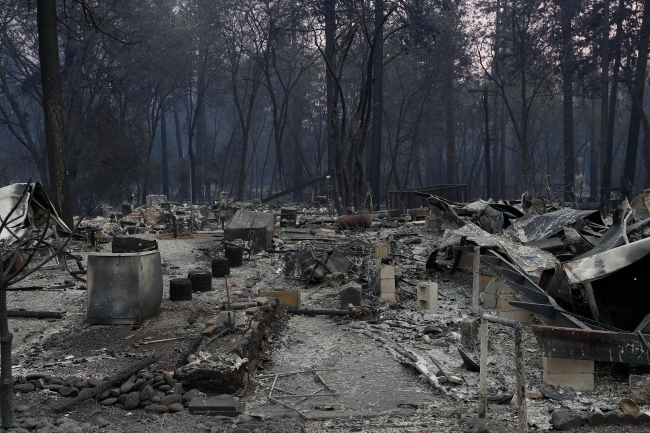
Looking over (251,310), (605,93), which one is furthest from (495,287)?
(605,93)

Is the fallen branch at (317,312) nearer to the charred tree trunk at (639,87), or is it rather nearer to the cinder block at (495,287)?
the cinder block at (495,287)

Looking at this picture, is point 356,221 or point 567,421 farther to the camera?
point 356,221

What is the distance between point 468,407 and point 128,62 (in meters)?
34.7

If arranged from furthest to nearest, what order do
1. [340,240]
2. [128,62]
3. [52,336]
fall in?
[128,62] < [340,240] < [52,336]

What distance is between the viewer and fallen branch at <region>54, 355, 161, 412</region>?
500cm

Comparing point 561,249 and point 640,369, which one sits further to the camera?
point 561,249

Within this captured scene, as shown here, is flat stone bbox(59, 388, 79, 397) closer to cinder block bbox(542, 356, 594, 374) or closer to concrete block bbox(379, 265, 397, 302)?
cinder block bbox(542, 356, 594, 374)

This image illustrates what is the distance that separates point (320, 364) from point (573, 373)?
2499mm

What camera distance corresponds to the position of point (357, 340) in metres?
7.40

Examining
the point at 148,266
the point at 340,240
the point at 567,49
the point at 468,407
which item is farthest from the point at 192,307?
the point at 567,49

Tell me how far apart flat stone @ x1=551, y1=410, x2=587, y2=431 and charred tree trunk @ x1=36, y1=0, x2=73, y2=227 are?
40.2ft

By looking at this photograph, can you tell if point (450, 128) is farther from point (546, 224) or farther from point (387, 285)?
point (387, 285)

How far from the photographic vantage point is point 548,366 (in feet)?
17.7

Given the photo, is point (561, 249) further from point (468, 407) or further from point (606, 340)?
point (468, 407)
